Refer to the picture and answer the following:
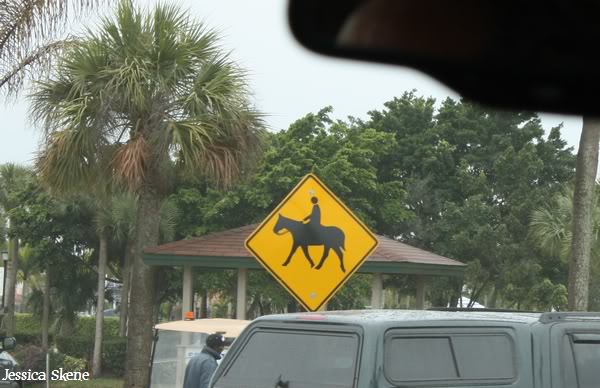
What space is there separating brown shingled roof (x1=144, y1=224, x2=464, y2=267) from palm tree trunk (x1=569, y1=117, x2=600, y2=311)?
142 inches

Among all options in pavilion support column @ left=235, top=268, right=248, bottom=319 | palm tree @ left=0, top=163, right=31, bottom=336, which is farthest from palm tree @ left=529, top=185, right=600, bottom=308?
palm tree @ left=0, top=163, right=31, bottom=336

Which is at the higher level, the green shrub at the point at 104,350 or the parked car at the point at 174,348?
the parked car at the point at 174,348

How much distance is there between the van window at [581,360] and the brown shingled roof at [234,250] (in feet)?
32.2

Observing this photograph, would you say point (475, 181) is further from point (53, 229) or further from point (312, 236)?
point (312, 236)

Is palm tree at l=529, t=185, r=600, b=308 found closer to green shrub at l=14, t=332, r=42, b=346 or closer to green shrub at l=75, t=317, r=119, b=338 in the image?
green shrub at l=14, t=332, r=42, b=346

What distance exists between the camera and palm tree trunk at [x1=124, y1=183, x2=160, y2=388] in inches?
645

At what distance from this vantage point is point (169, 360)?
490 inches

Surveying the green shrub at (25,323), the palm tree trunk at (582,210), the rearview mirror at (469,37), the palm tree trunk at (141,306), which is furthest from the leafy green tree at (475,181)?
the rearview mirror at (469,37)

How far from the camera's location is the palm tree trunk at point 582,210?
1358 cm

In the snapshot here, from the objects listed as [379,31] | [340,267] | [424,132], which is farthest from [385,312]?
[424,132]

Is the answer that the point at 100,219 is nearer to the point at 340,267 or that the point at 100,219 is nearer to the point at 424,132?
the point at 424,132

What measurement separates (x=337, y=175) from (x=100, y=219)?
7.24 metres

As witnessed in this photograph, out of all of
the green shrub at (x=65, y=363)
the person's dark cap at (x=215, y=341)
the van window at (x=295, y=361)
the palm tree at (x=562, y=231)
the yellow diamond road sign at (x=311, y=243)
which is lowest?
the green shrub at (x=65, y=363)

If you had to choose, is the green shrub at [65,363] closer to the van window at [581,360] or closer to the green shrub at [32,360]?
the green shrub at [32,360]
